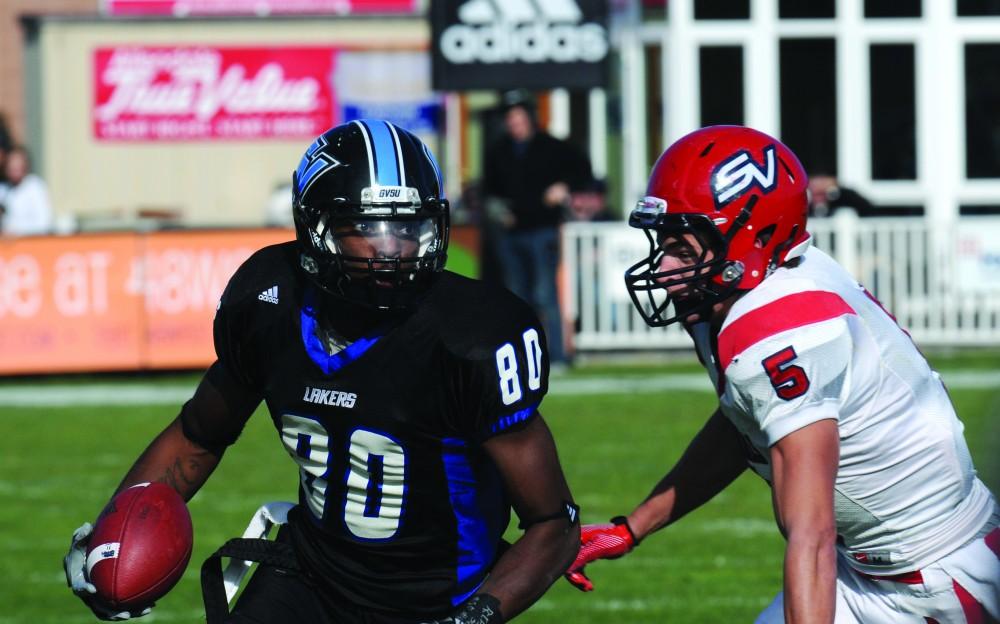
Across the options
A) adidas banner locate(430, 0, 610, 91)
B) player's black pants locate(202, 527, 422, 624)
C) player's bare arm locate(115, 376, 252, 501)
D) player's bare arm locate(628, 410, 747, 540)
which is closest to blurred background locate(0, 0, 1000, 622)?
adidas banner locate(430, 0, 610, 91)

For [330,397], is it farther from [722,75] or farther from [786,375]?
[722,75]

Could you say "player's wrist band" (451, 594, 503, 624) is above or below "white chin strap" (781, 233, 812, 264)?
below

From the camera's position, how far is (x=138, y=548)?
3574 mm

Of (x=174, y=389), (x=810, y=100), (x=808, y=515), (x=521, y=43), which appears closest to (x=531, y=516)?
(x=808, y=515)

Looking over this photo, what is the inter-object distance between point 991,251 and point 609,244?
322 cm

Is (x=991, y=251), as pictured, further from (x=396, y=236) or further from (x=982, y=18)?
(x=396, y=236)

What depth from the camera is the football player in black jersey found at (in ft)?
11.3

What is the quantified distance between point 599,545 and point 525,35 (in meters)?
9.50

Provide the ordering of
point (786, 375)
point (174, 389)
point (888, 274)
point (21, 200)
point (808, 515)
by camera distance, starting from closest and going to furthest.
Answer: point (808, 515)
point (786, 375)
point (174, 389)
point (21, 200)
point (888, 274)

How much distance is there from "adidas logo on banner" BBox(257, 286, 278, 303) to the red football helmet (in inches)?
31.3

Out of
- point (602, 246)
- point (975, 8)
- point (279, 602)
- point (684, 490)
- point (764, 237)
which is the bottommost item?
point (602, 246)

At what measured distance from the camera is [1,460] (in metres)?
9.49

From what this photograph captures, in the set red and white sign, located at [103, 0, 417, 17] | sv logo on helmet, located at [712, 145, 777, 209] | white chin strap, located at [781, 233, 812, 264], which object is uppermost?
red and white sign, located at [103, 0, 417, 17]

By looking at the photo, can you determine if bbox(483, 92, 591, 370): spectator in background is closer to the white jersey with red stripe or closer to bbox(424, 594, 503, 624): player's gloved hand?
the white jersey with red stripe
